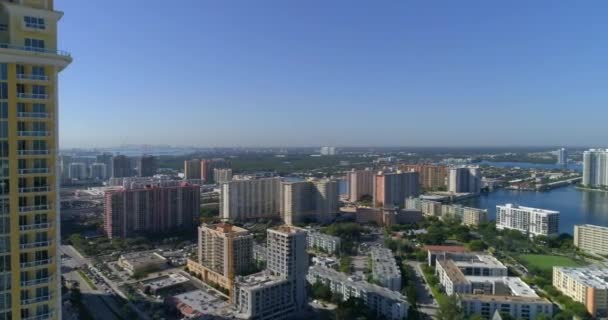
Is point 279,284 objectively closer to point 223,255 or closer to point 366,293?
point 366,293

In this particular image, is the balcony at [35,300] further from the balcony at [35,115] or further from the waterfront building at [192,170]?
the waterfront building at [192,170]

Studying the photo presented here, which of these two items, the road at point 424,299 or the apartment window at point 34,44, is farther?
the road at point 424,299

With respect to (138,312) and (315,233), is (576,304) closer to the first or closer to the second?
(315,233)

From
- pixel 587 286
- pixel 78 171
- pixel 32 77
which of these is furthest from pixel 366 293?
pixel 78 171

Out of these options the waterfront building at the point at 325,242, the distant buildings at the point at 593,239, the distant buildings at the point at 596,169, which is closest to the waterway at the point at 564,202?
the distant buildings at the point at 596,169

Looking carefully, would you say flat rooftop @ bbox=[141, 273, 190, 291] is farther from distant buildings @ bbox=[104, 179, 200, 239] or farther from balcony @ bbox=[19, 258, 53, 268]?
balcony @ bbox=[19, 258, 53, 268]

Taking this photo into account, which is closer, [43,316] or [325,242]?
[43,316]
